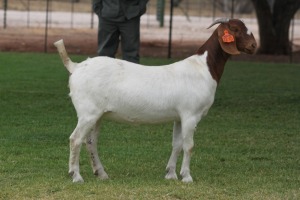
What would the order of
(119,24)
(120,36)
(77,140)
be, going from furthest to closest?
(120,36)
(119,24)
(77,140)

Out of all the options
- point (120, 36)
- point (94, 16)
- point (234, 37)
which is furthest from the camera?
point (94, 16)

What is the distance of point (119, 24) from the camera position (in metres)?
13.4

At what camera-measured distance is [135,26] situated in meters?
13.5

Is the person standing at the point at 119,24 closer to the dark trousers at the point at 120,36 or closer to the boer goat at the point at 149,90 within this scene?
the dark trousers at the point at 120,36

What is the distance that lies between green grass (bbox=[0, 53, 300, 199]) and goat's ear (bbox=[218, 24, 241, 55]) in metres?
1.30

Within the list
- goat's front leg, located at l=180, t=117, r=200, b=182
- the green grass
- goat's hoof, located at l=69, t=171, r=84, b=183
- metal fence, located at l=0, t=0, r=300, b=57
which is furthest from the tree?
goat's hoof, located at l=69, t=171, r=84, b=183

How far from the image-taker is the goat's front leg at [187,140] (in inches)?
370

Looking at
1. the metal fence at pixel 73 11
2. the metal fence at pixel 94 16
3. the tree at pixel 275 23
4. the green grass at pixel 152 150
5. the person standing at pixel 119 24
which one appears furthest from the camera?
the metal fence at pixel 73 11

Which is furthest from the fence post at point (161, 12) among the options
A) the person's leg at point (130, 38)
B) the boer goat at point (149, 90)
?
the boer goat at point (149, 90)

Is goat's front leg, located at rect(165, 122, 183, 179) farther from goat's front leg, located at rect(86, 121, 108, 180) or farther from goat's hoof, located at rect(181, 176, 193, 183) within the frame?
goat's front leg, located at rect(86, 121, 108, 180)

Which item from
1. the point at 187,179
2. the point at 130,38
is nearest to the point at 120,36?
the point at 130,38

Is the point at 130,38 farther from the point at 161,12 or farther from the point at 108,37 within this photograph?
the point at 161,12

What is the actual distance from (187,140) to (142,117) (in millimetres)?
514

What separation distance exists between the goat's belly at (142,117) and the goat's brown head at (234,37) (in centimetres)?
88
